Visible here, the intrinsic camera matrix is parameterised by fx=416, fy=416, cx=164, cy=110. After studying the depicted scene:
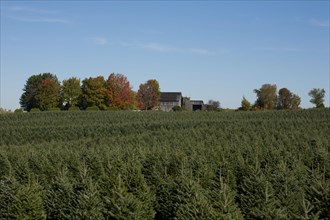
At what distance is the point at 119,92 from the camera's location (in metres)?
87.5

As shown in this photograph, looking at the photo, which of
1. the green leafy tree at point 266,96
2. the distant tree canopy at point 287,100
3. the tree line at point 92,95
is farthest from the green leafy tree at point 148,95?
the distant tree canopy at point 287,100

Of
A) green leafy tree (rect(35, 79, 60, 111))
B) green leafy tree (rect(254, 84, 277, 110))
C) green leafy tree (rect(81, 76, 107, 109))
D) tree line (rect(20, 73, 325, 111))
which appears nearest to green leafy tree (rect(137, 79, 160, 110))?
tree line (rect(20, 73, 325, 111))

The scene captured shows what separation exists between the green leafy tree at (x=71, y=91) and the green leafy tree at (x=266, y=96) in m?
43.0

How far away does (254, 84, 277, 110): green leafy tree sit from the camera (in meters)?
102

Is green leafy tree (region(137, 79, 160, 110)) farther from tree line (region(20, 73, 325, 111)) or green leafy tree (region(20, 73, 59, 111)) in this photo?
green leafy tree (region(20, 73, 59, 111))

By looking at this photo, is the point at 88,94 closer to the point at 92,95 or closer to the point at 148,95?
the point at 92,95

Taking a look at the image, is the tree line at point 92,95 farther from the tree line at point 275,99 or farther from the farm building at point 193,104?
the farm building at point 193,104

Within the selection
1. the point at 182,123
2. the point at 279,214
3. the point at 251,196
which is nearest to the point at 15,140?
the point at 182,123

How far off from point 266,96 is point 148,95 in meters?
30.7

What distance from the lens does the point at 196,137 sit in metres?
28.9

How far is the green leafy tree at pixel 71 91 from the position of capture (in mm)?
90375

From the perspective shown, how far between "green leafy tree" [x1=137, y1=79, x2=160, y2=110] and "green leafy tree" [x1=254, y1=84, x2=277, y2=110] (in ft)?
87.1

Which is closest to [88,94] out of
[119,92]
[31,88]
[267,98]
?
[119,92]

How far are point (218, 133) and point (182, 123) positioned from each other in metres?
12.0
